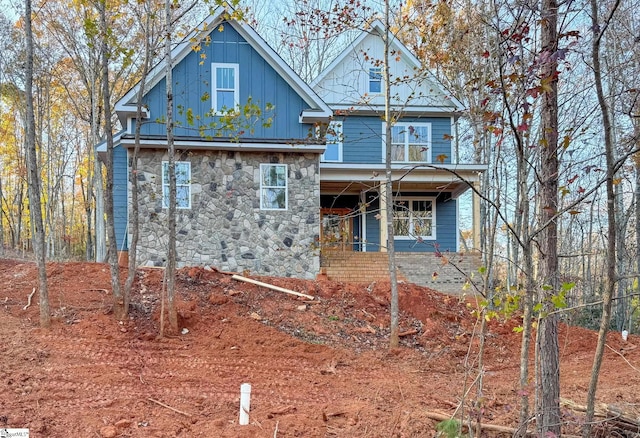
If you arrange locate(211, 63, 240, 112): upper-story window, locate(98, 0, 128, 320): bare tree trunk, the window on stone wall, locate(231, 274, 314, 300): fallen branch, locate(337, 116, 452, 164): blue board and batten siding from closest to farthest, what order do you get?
locate(98, 0, 128, 320): bare tree trunk < locate(231, 274, 314, 300): fallen branch < the window on stone wall < locate(211, 63, 240, 112): upper-story window < locate(337, 116, 452, 164): blue board and batten siding

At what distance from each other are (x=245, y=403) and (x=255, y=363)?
2494mm

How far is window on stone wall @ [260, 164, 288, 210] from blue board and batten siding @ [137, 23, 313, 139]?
95 cm

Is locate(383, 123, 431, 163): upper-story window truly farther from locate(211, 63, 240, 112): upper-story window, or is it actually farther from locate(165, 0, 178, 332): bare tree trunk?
locate(165, 0, 178, 332): bare tree trunk

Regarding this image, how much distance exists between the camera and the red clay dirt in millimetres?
5133

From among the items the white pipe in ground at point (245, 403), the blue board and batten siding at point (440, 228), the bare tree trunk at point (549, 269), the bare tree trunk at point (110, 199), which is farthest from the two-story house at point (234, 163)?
the bare tree trunk at point (549, 269)

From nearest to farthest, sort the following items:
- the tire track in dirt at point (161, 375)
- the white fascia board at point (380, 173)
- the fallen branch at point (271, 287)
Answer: the tire track in dirt at point (161, 375), the fallen branch at point (271, 287), the white fascia board at point (380, 173)

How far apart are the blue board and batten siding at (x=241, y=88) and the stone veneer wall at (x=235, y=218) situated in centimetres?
81

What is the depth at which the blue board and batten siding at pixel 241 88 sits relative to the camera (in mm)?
13227

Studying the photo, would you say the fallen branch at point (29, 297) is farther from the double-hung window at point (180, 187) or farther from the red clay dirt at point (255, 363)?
the double-hung window at point (180, 187)

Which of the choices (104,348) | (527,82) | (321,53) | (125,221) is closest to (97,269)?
(125,221)

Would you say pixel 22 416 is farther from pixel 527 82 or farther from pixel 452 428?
pixel 527 82

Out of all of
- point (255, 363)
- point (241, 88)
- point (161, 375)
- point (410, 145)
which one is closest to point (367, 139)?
point (410, 145)

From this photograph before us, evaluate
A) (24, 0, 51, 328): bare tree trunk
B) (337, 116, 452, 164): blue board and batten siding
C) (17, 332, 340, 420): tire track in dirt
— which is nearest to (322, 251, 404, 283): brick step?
(337, 116, 452, 164): blue board and batten siding

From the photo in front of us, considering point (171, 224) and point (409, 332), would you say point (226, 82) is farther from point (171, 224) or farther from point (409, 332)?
point (409, 332)
